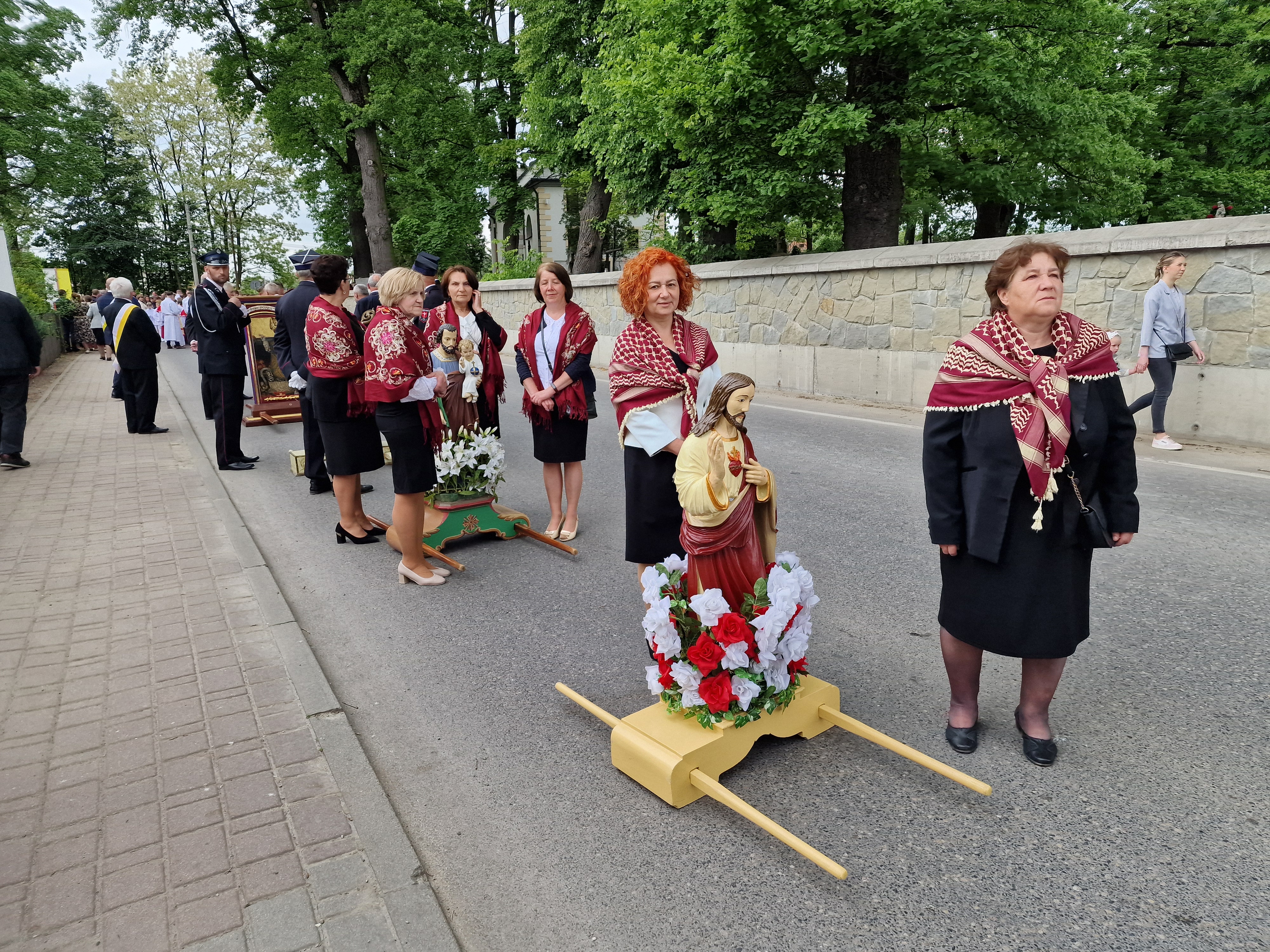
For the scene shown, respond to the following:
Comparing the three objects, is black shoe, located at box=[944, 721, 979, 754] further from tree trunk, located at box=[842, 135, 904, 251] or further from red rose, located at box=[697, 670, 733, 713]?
tree trunk, located at box=[842, 135, 904, 251]

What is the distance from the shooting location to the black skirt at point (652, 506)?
166 inches

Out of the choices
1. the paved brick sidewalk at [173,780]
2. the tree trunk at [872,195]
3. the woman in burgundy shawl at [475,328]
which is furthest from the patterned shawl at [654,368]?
the tree trunk at [872,195]

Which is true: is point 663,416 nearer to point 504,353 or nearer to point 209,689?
point 209,689

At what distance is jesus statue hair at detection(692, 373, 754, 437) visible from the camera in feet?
10.1

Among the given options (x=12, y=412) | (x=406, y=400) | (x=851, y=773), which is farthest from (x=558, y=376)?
(x=12, y=412)

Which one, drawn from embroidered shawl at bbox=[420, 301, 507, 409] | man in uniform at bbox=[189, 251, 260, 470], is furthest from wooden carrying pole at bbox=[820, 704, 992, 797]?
man in uniform at bbox=[189, 251, 260, 470]

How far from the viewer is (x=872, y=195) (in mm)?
13984

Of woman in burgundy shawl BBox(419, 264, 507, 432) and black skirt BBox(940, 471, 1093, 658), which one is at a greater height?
woman in burgundy shawl BBox(419, 264, 507, 432)

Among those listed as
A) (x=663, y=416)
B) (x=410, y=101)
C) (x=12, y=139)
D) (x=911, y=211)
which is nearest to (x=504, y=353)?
(x=410, y=101)

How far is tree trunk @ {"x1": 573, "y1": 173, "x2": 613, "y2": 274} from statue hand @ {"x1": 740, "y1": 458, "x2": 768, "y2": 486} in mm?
19001

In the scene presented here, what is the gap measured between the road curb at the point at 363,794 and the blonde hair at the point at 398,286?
6.67 feet

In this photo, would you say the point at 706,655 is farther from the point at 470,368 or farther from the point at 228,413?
the point at 228,413

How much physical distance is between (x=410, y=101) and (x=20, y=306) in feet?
64.6

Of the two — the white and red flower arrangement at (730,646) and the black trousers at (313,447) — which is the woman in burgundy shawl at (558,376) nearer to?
the black trousers at (313,447)
